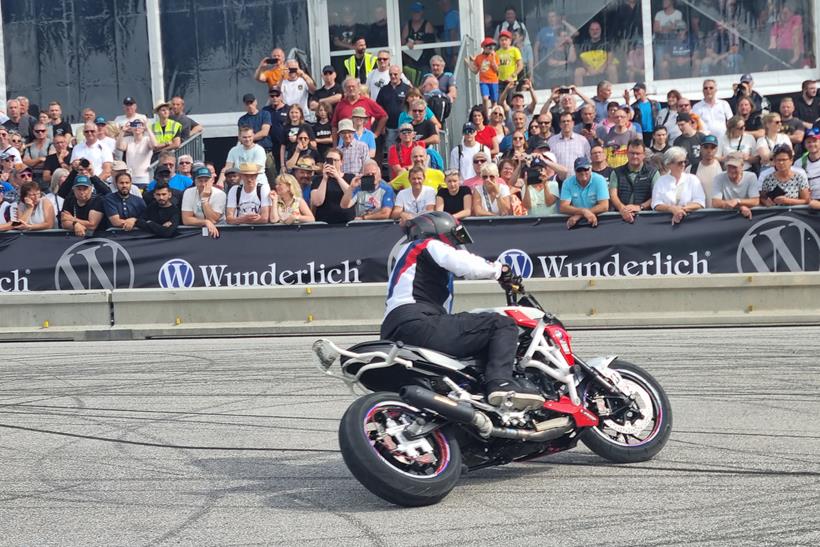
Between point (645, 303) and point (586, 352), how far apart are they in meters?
2.62

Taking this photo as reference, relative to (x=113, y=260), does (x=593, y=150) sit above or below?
above

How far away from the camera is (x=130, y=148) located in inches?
791

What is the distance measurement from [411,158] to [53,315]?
5.18 metres

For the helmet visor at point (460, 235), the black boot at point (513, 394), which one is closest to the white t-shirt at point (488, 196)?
the helmet visor at point (460, 235)

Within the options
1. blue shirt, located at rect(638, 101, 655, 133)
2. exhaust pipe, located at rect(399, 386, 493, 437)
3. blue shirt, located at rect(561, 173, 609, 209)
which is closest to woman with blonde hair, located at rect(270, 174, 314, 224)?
blue shirt, located at rect(561, 173, 609, 209)

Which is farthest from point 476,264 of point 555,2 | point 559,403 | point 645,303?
point 555,2

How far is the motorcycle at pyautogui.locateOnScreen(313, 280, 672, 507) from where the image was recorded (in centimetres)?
701

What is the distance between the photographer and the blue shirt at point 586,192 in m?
15.9

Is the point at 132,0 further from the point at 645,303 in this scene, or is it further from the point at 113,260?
the point at 645,303

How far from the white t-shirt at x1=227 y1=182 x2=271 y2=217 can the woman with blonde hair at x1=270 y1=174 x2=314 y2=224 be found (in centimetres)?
9

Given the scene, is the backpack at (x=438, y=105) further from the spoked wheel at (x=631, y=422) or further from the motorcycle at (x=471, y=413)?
the spoked wheel at (x=631, y=422)

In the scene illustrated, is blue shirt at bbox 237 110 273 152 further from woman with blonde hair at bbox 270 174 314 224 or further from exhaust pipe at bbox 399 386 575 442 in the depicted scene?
exhaust pipe at bbox 399 386 575 442

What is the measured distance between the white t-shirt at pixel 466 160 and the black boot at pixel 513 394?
1083 cm

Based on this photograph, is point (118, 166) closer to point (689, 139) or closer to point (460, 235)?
point (689, 139)
